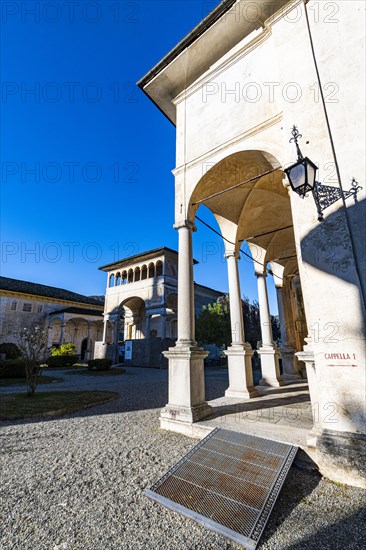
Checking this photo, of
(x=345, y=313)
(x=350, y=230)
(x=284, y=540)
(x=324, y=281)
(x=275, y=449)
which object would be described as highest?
(x=350, y=230)

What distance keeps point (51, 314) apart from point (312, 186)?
3733cm

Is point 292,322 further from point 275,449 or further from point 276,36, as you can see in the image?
point 276,36

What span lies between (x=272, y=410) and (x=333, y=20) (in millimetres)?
7561

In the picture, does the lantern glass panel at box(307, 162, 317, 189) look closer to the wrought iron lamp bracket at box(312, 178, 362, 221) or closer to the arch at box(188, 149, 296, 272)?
the wrought iron lamp bracket at box(312, 178, 362, 221)

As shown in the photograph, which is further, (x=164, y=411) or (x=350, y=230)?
(x=164, y=411)

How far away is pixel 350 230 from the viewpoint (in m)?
3.64

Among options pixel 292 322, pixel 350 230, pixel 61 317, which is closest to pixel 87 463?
pixel 350 230

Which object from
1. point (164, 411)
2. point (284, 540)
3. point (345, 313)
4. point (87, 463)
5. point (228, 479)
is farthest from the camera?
point (164, 411)

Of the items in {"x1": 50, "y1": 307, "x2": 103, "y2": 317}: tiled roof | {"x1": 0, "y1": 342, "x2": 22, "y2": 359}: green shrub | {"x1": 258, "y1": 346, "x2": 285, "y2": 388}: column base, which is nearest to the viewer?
{"x1": 258, "y1": 346, "x2": 285, "y2": 388}: column base

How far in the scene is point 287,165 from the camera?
4.47m

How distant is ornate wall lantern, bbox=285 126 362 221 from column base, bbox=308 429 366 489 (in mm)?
2889

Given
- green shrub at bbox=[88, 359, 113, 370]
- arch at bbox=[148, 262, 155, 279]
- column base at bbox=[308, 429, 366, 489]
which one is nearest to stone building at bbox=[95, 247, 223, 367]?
arch at bbox=[148, 262, 155, 279]

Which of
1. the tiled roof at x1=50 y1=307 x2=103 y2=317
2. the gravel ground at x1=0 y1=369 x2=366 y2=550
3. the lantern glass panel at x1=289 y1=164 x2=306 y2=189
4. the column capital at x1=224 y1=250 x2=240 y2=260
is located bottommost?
the gravel ground at x1=0 y1=369 x2=366 y2=550

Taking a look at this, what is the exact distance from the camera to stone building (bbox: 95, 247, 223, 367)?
24062mm
